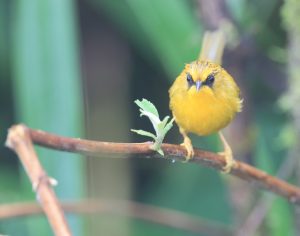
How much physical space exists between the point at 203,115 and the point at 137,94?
33.3 inches

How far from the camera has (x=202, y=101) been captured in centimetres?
131

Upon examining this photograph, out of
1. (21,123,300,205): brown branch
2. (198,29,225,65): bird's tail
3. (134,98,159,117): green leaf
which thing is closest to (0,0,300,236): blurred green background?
(198,29,225,65): bird's tail

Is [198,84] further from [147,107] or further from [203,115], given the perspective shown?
[147,107]

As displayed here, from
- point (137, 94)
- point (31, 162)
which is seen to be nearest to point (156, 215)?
point (137, 94)

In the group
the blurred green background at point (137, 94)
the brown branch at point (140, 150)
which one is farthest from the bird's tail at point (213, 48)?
the brown branch at point (140, 150)

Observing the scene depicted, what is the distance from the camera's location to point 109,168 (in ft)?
7.03

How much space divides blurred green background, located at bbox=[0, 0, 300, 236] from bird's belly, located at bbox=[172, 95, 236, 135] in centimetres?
36

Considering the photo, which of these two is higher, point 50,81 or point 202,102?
point 50,81

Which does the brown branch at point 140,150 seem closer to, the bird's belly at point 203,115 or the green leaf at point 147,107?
the green leaf at point 147,107

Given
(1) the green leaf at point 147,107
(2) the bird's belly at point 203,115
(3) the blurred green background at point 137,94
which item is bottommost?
(1) the green leaf at point 147,107

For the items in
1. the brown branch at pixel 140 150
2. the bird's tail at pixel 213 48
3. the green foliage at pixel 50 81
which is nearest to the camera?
the brown branch at pixel 140 150

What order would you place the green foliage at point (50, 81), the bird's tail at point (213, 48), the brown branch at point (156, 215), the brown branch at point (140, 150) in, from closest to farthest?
the brown branch at point (140, 150)
the bird's tail at point (213, 48)
the brown branch at point (156, 215)
the green foliage at point (50, 81)

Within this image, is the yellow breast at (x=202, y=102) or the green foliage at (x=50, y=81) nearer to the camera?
the yellow breast at (x=202, y=102)

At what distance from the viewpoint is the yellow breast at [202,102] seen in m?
1.28
